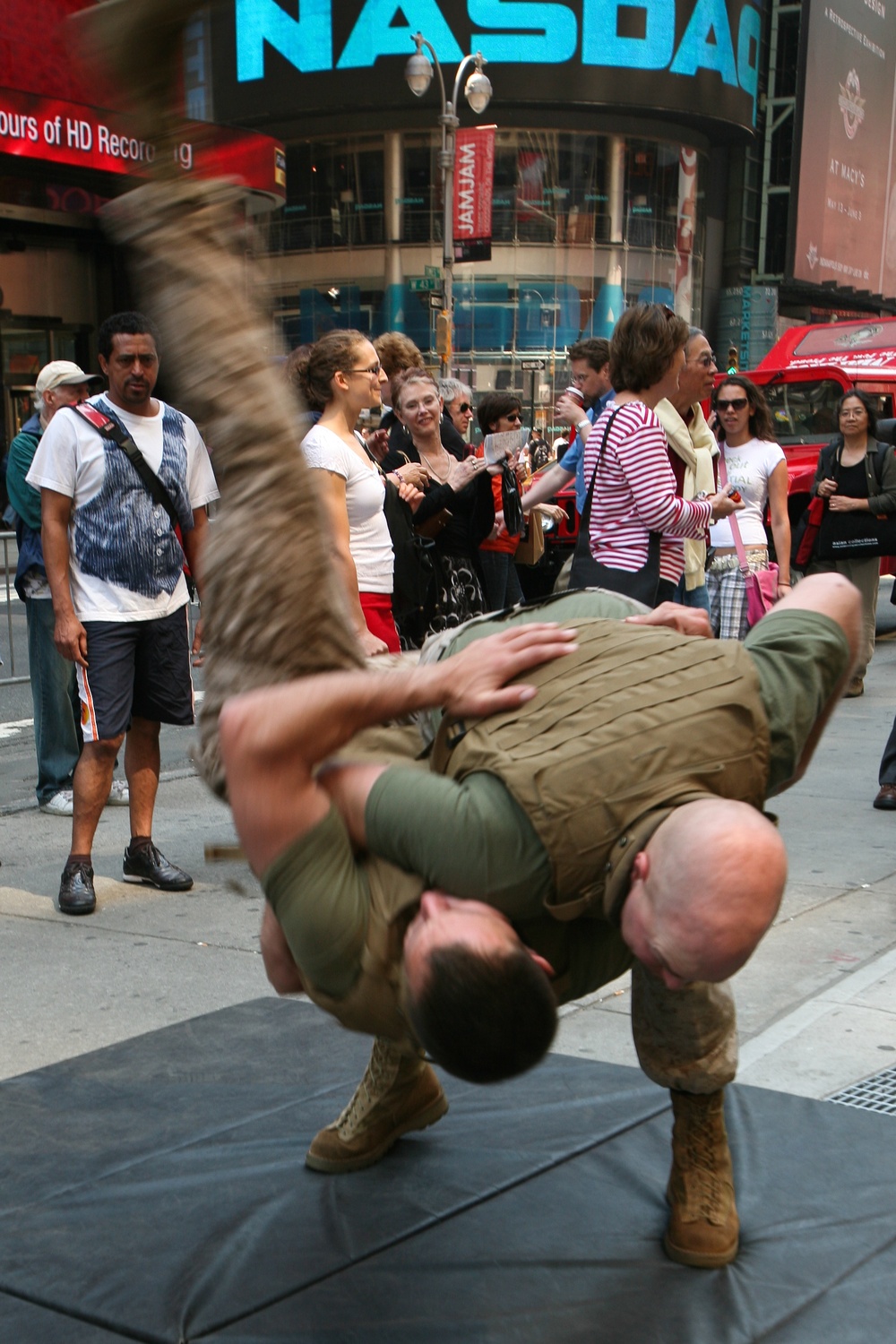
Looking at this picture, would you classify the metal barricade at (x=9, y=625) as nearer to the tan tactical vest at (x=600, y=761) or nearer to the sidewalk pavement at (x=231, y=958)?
the sidewalk pavement at (x=231, y=958)

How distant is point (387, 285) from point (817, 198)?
1500 cm

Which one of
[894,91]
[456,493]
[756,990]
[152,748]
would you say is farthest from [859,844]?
[894,91]

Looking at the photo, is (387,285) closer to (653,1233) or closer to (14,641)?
(14,641)

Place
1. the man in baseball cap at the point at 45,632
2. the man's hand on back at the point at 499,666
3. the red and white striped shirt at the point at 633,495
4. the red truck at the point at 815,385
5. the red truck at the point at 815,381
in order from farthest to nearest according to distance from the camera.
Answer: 1. the red truck at the point at 815,385
2. the red truck at the point at 815,381
3. the man in baseball cap at the point at 45,632
4. the red and white striped shirt at the point at 633,495
5. the man's hand on back at the point at 499,666

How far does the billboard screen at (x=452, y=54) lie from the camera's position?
111 feet

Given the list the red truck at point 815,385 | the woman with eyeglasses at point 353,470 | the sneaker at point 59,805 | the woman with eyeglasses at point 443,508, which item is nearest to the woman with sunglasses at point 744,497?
the woman with eyeglasses at point 443,508

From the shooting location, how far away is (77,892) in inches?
193

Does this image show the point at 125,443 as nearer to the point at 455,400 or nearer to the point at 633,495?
the point at 633,495

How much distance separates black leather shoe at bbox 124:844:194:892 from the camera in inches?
203

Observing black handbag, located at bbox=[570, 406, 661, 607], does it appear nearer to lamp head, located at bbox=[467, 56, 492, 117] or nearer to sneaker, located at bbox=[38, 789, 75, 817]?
sneaker, located at bbox=[38, 789, 75, 817]

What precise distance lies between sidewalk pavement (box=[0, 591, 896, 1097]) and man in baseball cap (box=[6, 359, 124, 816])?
211 millimetres

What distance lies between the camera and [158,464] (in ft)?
16.3

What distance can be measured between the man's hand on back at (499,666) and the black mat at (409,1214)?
3.64 ft

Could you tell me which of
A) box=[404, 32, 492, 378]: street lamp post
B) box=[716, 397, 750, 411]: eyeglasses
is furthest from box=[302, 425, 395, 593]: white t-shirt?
box=[404, 32, 492, 378]: street lamp post
